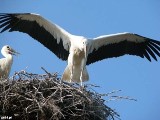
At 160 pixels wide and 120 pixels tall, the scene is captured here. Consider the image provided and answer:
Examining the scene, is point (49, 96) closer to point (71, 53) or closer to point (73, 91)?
point (73, 91)

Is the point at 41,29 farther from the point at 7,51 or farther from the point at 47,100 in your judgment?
the point at 47,100

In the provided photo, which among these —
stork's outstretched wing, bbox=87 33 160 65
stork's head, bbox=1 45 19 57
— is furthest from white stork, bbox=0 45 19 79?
stork's outstretched wing, bbox=87 33 160 65

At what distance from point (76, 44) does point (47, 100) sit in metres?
2.23

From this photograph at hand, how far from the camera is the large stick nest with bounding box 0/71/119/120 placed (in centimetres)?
687

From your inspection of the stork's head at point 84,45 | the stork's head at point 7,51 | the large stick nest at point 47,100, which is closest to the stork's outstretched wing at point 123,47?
the stork's head at point 84,45

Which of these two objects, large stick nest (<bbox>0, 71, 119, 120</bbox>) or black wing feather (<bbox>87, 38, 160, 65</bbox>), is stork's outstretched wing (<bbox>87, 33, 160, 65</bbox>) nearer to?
black wing feather (<bbox>87, 38, 160, 65</bbox>)

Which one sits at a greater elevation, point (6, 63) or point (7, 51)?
point (7, 51)

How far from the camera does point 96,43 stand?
9375 millimetres

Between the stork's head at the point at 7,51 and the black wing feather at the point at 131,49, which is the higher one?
the black wing feather at the point at 131,49

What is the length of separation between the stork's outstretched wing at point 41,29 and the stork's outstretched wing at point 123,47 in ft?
1.55

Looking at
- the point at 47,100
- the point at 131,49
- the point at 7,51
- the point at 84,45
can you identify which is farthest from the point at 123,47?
the point at 47,100

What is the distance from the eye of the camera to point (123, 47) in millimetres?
9711

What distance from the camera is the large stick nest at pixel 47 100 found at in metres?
6.87

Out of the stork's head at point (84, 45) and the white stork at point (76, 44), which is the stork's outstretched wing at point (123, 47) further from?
the stork's head at point (84, 45)
